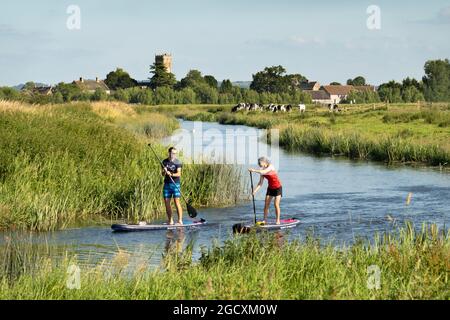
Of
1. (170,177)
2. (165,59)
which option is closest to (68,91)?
(165,59)

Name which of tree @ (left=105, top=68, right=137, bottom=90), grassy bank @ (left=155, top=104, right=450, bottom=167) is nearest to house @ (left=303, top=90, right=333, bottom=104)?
tree @ (left=105, top=68, right=137, bottom=90)

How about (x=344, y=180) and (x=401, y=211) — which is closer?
(x=401, y=211)

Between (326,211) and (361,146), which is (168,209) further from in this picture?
(361,146)

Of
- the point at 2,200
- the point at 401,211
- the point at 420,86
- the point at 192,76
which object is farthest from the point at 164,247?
the point at 192,76

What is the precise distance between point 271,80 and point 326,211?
14478 centimetres

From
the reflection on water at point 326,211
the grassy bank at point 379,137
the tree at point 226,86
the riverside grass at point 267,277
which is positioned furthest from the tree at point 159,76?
the riverside grass at point 267,277

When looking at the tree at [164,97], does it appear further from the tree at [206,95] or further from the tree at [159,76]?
the tree at [159,76]

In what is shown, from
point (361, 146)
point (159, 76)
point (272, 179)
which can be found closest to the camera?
point (272, 179)

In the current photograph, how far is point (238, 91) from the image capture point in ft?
Result: 471

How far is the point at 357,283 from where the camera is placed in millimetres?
11219

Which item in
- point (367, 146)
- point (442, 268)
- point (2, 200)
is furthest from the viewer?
point (367, 146)

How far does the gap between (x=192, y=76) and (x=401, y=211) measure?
467 feet

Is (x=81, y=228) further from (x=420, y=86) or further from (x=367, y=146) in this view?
(x=420, y=86)

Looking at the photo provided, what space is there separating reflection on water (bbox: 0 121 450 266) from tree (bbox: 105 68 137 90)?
136 m
